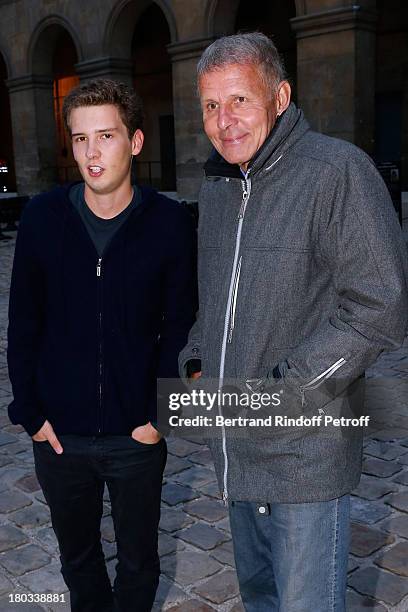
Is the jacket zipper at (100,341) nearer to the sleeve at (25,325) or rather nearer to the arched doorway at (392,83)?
the sleeve at (25,325)

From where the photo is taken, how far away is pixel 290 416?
1.95m

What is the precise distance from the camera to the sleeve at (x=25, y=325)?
97.7 inches

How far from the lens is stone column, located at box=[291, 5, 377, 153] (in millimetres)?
13211

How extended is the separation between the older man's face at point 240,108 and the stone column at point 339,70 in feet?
40.1

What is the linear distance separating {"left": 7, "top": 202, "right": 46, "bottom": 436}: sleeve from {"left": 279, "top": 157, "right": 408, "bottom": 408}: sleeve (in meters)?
1.07

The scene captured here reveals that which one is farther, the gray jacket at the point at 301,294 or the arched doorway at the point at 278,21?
the arched doorway at the point at 278,21

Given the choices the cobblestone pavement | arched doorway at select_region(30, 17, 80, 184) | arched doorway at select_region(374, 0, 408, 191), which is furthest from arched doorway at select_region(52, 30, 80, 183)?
the cobblestone pavement

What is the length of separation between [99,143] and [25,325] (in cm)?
72

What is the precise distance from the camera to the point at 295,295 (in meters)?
1.93

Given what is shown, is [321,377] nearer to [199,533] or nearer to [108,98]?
[108,98]

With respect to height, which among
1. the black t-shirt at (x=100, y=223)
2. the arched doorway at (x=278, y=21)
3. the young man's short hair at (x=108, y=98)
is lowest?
the black t-shirt at (x=100, y=223)

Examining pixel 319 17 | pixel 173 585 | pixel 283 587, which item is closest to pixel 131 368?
pixel 283 587

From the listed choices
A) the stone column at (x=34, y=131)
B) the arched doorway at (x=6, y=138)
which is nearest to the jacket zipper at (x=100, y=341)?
the stone column at (x=34, y=131)

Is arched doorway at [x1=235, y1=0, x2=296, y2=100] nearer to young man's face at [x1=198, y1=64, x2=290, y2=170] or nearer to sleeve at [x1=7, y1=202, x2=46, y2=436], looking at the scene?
sleeve at [x1=7, y1=202, x2=46, y2=436]
